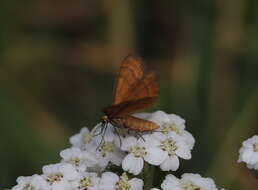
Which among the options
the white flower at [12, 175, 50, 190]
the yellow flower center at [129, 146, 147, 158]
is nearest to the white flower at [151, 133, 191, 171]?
the yellow flower center at [129, 146, 147, 158]

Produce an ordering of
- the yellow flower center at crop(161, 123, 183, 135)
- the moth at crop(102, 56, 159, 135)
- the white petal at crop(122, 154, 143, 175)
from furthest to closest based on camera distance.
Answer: the yellow flower center at crop(161, 123, 183, 135), the moth at crop(102, 56, 159, 135), the white petal at crop(122, 154, 143, 175)

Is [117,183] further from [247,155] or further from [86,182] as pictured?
[247,155]

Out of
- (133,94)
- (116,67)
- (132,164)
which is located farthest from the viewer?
(116,67)

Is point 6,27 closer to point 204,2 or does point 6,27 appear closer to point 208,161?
point 204,2

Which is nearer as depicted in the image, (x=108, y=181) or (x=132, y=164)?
(x=108, y=181)

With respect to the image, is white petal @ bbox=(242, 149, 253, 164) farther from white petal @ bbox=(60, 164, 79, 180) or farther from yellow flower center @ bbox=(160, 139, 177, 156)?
white petal @ bbox=(60, 164, 79, 180)

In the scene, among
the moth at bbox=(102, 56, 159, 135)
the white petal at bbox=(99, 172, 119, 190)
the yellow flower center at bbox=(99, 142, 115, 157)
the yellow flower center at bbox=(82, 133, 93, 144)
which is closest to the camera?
the white petal at bbox=(99, 172, 119, 190)

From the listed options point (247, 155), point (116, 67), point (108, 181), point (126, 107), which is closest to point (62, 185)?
point (108, 181)
